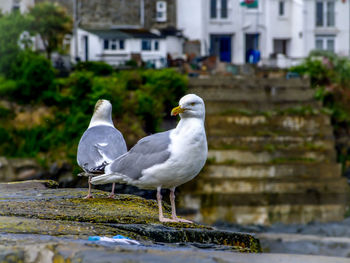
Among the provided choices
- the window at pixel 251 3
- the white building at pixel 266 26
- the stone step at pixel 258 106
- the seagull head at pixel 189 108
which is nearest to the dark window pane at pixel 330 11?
the white building at pixel 266 26

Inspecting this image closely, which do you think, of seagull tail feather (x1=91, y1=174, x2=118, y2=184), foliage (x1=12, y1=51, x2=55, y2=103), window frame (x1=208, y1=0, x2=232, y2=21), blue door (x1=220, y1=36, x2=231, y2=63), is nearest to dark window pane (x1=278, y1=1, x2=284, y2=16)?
window frame (x1=208, y1=0, x2=232, y2=21)

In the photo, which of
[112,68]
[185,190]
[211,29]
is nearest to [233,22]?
[211,29]

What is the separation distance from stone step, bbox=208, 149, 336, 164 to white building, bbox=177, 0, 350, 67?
2452 centimetres

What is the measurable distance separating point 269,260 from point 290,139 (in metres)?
36.1

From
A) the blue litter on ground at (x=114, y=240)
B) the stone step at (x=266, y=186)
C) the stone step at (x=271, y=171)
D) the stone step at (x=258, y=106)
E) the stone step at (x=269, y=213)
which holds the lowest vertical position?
the stone step at (x=269, y=213)

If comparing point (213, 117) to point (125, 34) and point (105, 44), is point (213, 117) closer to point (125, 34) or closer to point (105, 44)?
point (125, 34)

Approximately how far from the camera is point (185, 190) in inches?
1481

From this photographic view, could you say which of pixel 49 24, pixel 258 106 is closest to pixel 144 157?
pixel 258 106

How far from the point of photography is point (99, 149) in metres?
9.59

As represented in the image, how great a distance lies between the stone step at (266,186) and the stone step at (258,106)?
5.08 metres

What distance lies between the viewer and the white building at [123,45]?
5781 cm

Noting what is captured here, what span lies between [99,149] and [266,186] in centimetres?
2878

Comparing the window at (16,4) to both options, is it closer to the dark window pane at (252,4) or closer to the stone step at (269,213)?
the dark window pane at (252,4)

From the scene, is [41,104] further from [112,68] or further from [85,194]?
[85,194]
